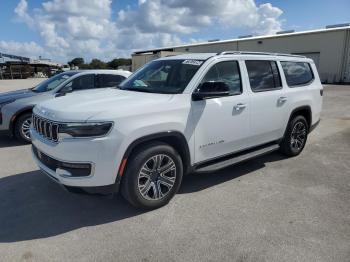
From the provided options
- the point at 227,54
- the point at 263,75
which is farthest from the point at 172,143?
the point at 263,75

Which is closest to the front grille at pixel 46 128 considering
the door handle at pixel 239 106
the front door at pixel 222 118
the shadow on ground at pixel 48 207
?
the shadow on ground at pixel 48 207

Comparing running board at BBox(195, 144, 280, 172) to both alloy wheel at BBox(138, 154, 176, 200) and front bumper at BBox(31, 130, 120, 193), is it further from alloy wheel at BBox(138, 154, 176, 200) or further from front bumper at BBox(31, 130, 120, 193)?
front bumper at BBox(31, 130, 120, 193)

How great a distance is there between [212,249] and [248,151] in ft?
7.23

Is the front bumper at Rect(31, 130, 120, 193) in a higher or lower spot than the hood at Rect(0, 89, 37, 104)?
lower

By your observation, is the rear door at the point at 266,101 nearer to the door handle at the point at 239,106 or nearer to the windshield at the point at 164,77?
the door handle at the point at 239,106

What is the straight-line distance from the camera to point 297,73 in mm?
5938

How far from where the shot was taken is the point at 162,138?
389cm

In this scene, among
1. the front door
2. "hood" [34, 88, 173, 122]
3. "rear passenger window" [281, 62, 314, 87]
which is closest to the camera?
"hood" [34, 88, 173, 122]

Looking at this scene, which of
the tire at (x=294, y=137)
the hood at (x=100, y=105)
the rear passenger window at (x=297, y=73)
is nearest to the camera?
the hood at (x=100, y=105)

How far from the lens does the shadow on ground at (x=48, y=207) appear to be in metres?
3.51

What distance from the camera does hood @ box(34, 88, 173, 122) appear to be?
3.43 metres

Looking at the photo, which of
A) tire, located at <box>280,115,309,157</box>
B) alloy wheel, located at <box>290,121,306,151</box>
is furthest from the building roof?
alloy wheel, located at <box>290,121,306,151</box>

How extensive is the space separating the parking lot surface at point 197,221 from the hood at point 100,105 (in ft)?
3.98

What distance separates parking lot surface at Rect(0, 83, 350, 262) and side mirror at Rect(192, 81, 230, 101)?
1.36m
